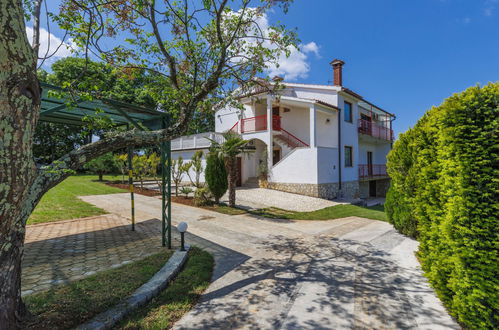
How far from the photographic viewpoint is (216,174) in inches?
452

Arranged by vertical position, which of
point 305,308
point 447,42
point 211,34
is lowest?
point 305,308

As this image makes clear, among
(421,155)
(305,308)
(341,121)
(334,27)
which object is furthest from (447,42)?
(305,308)

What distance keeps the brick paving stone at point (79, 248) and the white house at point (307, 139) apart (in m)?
9.44

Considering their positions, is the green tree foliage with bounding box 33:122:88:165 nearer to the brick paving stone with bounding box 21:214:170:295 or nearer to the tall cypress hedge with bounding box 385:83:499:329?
the brick paving stone with bounding box 21:214:170:295

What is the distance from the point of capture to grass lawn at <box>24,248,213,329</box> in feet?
9.45

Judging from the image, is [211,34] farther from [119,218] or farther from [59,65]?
[59,65]

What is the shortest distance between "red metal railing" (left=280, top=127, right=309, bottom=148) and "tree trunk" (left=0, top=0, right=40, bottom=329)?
15424mm

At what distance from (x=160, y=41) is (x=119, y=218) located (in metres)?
7.09

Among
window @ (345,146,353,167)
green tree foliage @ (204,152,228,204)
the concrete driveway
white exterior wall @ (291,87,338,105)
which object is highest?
white exterior wall @ (291,87,338,105)

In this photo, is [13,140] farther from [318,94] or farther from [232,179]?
[318,94]

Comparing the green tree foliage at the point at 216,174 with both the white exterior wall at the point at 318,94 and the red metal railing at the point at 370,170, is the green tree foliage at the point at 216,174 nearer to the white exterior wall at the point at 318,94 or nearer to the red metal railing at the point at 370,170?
the white exterior wall at the point at 318,94

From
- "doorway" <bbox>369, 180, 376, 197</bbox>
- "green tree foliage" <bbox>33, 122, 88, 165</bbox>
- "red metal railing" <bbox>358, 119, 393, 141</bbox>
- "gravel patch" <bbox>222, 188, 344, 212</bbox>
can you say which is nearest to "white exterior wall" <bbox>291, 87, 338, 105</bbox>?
"red metal railing" <bbox>358, 119, 393, 141</bbox>

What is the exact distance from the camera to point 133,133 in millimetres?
3936

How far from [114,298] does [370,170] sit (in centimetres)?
2303
